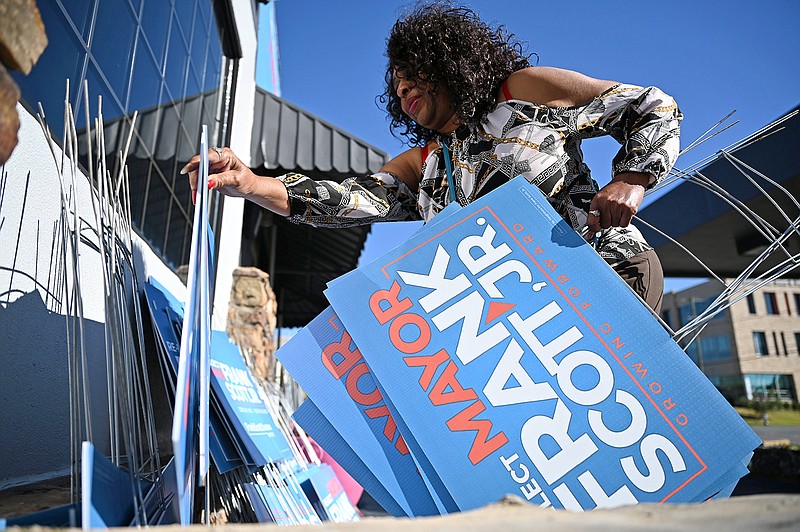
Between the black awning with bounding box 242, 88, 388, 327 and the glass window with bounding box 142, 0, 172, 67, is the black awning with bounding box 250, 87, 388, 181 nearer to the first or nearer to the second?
the black awning with bounding box 242, 88, 388, 327

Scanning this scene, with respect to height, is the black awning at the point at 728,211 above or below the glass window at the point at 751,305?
above

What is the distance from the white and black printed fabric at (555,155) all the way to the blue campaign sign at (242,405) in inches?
18.7

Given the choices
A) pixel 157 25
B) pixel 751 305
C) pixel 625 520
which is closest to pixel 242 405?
→ pixel 625 520

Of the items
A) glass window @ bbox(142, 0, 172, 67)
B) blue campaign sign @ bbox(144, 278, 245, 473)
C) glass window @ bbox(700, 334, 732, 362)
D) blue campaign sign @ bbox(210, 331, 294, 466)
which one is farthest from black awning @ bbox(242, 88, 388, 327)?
glass window @ bbox(700, 334, 732, 362)

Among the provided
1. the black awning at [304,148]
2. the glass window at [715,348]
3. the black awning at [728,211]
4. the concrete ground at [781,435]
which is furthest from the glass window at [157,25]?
the glass window at [715,348]

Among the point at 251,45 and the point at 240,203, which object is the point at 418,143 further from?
the point at 251,45

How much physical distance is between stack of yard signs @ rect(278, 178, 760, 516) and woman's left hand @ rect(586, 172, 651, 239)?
104 millimetres

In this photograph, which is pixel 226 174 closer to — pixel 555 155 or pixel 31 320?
pixel 31 320

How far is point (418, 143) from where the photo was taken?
154 centimetres

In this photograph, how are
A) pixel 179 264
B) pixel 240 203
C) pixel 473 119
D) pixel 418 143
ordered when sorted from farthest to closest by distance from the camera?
pixel 240 203, pixel 179 264, pixel 418 143, pixel 473 119

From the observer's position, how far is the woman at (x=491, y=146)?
3.68 ft

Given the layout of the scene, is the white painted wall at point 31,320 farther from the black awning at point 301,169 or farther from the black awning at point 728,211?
the black awning at point 728,211

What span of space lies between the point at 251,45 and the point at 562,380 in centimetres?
412

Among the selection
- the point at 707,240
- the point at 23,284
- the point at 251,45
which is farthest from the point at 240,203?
the point at 707,240
